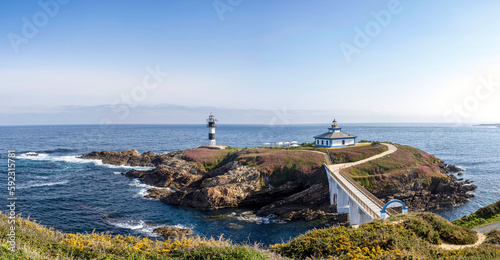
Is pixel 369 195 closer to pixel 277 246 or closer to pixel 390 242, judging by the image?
pixel 390 242

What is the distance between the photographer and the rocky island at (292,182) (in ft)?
114

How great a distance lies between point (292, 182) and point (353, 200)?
46.5ft

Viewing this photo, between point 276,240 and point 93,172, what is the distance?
4233 cm

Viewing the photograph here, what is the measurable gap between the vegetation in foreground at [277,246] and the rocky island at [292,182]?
18.5 m

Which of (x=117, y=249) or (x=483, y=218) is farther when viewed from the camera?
(x=483, y=218)

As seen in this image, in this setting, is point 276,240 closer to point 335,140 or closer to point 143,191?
point 143,191

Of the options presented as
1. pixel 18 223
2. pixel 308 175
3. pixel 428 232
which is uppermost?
pixel 18 223

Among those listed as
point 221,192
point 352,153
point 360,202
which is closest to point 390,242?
point 360,202

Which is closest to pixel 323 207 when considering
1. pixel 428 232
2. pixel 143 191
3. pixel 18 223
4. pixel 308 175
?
pixel 308 175

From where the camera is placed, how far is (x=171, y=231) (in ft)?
86.6

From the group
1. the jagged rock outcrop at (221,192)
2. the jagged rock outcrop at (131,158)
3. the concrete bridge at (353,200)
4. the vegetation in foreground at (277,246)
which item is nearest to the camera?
the vegetation in foreground at (277,246)

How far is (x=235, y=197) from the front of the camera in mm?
36000

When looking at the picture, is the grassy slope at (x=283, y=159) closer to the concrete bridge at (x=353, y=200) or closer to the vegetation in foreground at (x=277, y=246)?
the concrete bridge at (x=353, y=200)

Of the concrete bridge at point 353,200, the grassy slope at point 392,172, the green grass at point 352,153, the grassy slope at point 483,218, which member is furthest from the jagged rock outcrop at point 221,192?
the grassy slope at point 483,218
